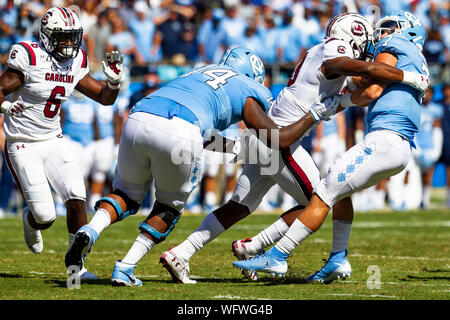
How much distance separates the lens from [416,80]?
5496 millimetres

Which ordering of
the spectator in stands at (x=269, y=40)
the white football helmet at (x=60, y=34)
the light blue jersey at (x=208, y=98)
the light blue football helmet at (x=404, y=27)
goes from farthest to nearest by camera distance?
the spectator in stands at (x=269, y=40)
the white football helmet at (x=60, y=34)
the light blue football helmet at (x=404, y=27)
the light blue jersey at (x=208, y=98)

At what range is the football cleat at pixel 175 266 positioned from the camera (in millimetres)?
5605

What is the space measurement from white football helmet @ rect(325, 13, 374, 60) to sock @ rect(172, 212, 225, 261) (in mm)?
1529

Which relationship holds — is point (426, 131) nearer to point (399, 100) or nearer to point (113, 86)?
point (399, 100)

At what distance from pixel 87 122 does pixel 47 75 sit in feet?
20.9

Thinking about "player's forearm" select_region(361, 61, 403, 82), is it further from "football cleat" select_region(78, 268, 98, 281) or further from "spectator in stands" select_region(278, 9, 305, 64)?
"spectator in stands" select_region(278, 9, 305, 64)

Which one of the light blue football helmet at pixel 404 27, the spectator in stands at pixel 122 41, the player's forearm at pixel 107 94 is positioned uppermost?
the spectator in stands at pixel 122 41

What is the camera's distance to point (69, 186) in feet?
20.0

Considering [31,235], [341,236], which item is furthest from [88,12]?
[341,236]

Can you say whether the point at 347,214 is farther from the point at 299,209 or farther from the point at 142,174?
the point at 142,174

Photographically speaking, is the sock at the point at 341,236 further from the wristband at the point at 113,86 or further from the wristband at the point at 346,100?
the wristband at the point at 113,86

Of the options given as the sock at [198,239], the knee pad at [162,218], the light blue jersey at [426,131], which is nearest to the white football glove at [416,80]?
the sock at [198,239]

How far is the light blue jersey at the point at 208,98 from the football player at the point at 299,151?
0.37 meters
